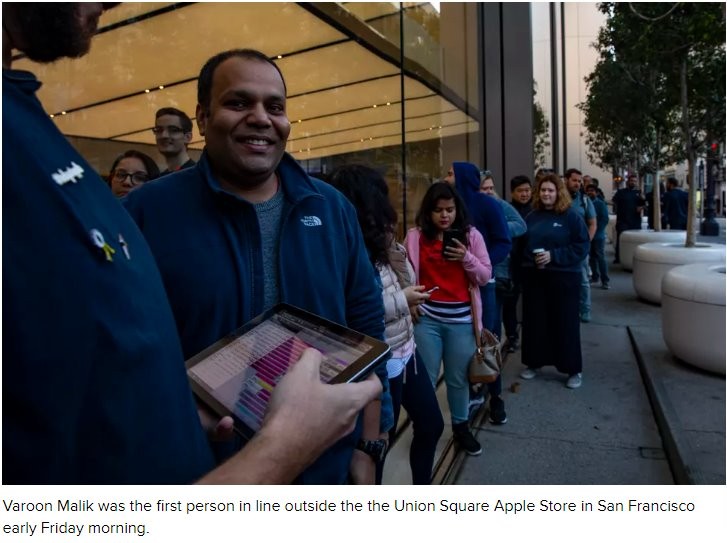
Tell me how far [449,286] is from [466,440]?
101cm

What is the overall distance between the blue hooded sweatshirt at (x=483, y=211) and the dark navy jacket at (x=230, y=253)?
2973mm

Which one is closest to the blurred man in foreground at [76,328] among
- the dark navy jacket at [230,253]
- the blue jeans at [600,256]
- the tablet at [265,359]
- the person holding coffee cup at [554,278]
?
the tablet at [265,359]

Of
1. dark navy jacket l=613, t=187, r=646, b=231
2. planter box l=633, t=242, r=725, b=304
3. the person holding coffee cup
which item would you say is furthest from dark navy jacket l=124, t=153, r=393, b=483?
dark navy jacket l=613, t=187, r=646, b=231

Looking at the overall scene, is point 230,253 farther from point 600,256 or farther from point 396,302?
point 600,256

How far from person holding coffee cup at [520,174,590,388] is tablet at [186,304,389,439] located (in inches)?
150

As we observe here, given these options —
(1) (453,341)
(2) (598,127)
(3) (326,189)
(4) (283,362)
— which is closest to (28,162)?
(4) (283,362)

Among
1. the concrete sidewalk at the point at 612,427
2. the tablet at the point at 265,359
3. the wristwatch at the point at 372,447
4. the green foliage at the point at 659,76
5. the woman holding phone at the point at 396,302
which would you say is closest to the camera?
the tablet at the point at 265,359

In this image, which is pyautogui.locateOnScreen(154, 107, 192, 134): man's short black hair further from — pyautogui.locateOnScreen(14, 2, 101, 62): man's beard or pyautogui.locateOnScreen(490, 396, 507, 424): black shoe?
pyautogui.locateOnScreen(490, 396, 507, 424): black shoe

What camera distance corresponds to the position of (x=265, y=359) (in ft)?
3.55

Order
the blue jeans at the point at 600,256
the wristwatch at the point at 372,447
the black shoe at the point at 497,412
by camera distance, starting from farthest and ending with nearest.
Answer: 1. the blue jeans at the point at 600,256
2. the black shoe at the point at 497,412
3. the wristwatch at the point at 372,447

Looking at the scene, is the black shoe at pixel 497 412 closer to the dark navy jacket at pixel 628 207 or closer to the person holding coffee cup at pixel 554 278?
the person holding coffee cup at pixel 554 278

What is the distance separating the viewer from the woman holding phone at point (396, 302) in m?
2.46

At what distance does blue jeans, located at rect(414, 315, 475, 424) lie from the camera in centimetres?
350

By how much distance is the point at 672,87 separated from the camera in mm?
9453
